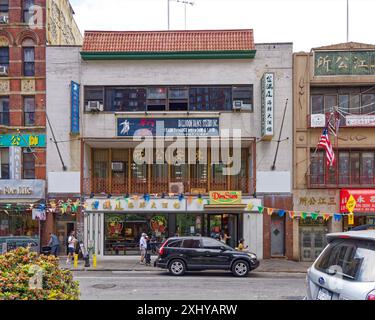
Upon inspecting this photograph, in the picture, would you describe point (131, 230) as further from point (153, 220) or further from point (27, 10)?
point (27, 10)

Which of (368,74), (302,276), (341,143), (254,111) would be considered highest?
(368,74)

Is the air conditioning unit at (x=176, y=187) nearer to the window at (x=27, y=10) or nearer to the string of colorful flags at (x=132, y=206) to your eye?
the string of colorful flags at (x=132, y=206)

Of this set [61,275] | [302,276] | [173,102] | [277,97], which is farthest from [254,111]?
[61,275]

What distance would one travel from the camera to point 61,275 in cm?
600

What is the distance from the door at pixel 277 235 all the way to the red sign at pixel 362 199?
3.34 metres

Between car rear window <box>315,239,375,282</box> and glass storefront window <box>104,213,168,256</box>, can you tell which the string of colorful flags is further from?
car rear window <box>315,239,375,282</box>

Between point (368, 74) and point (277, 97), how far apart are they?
16.2ft

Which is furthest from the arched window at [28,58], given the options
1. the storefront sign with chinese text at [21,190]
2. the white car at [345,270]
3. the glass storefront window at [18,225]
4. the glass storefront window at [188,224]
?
the white car at [345,270]

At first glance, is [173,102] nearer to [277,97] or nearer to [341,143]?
[277,97]

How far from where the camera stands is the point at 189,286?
1389 cm

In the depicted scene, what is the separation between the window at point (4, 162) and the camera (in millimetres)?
22000

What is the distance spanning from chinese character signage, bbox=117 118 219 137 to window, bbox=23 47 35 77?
586cm

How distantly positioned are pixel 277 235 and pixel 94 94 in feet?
41.4

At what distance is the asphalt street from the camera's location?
12.3m
